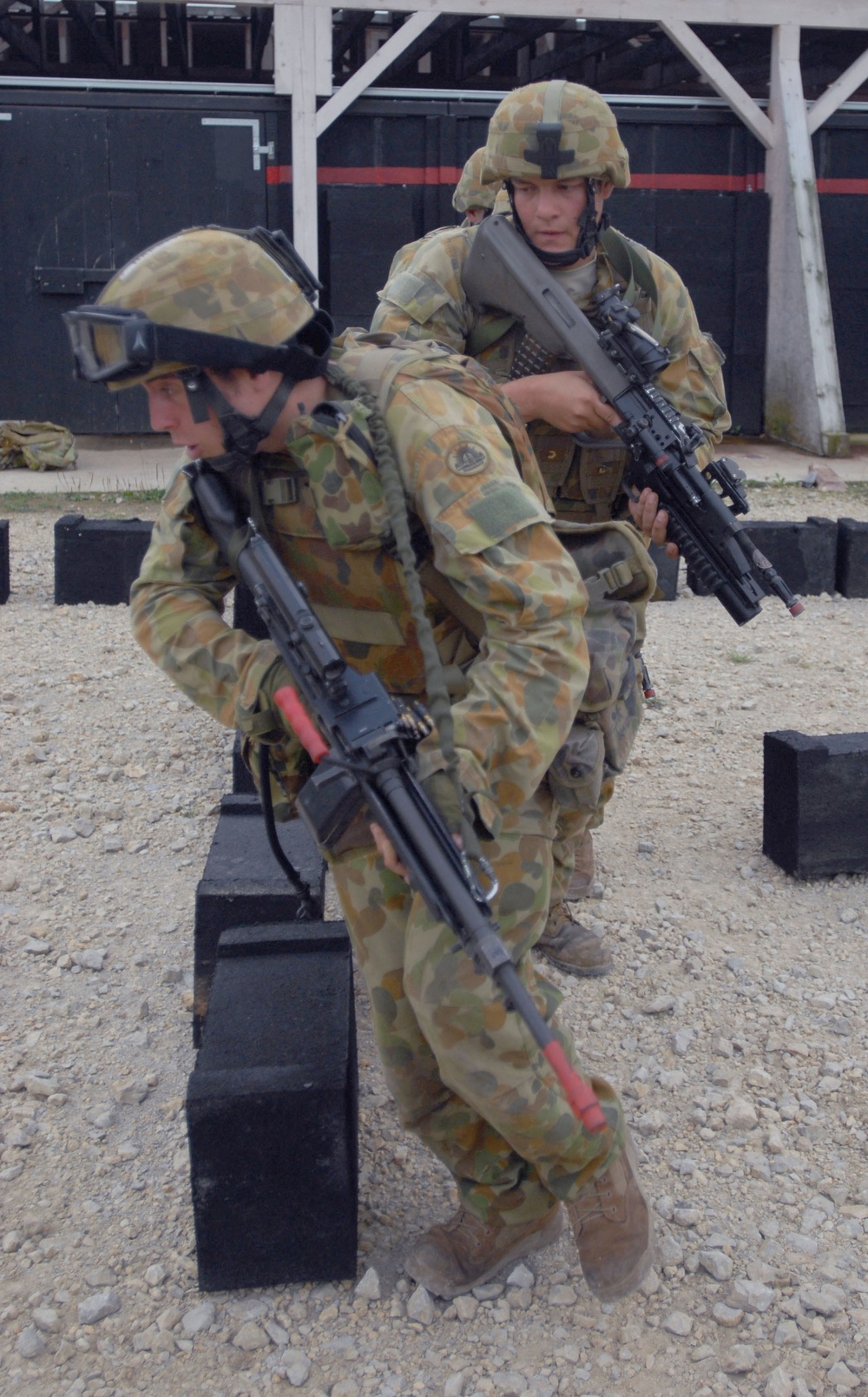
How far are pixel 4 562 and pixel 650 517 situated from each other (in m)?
4.06

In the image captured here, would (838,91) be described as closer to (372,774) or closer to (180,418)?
(180,418)

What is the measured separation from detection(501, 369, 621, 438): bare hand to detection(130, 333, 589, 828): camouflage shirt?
0.97 metres

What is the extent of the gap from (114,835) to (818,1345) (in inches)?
104

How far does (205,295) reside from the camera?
7.16 feet

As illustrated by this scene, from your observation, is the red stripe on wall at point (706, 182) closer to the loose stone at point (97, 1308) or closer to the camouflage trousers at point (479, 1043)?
the camouflage trousers at point (479, 1043)

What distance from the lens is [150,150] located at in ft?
33.2

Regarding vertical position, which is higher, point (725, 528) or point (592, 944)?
point (725, 528)

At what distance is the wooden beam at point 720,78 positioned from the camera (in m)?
9.74

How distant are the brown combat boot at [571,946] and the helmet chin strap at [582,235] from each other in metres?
1.57

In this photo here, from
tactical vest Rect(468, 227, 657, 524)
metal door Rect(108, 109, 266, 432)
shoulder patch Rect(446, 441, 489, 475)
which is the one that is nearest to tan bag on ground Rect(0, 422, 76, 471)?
metal door Rect(108, 109, 266, 432)

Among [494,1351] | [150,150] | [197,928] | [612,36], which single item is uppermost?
[612,36]

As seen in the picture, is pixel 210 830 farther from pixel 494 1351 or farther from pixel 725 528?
pixel 494 1351

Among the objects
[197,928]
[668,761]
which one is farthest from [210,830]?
[668,761]

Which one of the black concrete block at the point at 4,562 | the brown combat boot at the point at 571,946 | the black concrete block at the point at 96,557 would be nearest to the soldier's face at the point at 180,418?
the brown combat boot at the point at 571,946
